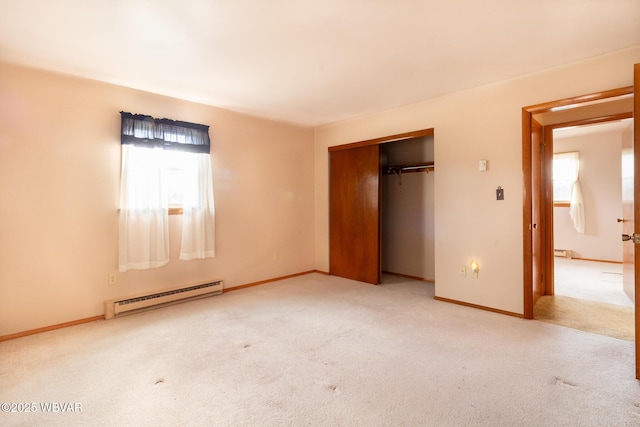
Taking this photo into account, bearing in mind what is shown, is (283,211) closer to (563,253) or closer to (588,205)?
(563,253)

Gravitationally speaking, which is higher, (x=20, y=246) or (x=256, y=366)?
(x=20, y=246)

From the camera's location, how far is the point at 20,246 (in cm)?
271

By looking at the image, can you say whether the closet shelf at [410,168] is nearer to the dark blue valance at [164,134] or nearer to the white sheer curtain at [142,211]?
the dark blue valance at [164,134]

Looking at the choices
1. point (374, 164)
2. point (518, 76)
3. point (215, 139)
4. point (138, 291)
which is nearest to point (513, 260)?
point (518, 76)

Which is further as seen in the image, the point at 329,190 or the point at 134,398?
the point at 329,190

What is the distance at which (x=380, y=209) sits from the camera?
4434 millimetres

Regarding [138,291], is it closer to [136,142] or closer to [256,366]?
[136,142]

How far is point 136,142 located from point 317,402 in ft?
10.1

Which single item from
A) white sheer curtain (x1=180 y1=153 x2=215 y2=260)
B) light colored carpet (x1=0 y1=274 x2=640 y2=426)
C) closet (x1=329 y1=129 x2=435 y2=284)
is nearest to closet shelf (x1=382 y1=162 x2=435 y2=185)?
closet (x1=329 y1=129 x2=435 y2=284)

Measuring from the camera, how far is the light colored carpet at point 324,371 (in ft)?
5.49

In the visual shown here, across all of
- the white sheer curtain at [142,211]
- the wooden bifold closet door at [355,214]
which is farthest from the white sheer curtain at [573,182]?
the white sheer curtain at [142,211]

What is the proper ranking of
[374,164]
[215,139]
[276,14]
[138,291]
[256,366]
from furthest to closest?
[374,164]
[215,139]
[138,291]
[256,366]
[276,14]

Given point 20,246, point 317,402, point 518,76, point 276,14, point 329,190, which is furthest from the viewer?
point 329,190

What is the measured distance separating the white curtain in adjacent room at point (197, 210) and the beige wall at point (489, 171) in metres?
2.63
